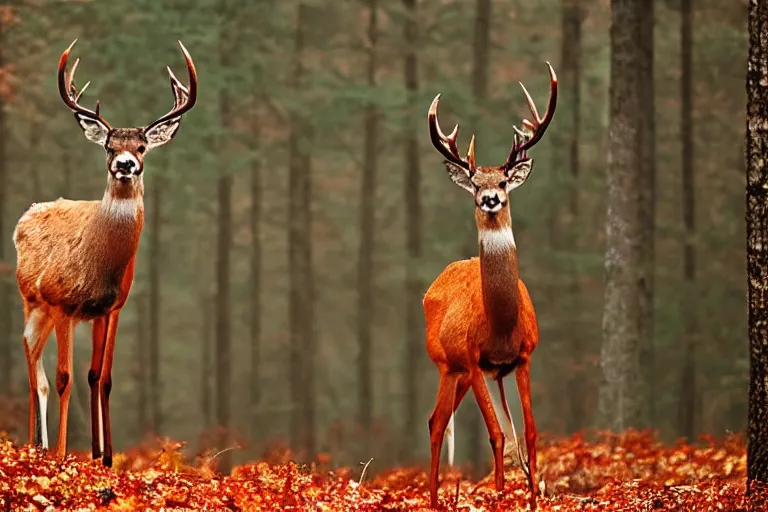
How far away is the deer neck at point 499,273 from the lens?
784 cm

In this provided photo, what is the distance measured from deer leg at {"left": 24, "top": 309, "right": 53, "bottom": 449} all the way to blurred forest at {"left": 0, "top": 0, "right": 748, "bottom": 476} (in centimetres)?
411

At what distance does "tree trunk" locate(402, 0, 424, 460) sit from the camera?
2136 cm

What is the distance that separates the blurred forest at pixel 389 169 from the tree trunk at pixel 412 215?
52 mm

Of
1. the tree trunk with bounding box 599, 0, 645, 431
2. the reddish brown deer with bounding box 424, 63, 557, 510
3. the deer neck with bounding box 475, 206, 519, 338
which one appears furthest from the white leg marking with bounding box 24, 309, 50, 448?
the tree trunk with bounding box 599, 0, 645, 431

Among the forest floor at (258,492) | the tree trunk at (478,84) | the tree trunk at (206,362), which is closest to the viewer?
the forest floor at (258,492)

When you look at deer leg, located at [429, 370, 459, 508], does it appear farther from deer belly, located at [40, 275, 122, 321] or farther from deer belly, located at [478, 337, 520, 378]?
deer belly, located at [40, 275, 122, 321]

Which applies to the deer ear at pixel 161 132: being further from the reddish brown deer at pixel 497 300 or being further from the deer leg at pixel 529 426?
the deer leg at pixel 529 426

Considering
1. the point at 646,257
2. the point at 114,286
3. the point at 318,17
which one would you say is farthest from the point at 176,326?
the point at 114,286

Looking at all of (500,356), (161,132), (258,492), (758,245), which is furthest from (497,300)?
(161,132)

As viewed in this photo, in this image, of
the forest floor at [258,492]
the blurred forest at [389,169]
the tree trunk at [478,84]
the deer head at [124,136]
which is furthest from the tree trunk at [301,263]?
the deer head at [124,136]

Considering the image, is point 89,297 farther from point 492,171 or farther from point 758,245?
point 758,245

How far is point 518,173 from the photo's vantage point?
7.96 meters

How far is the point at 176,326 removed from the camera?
114 ft

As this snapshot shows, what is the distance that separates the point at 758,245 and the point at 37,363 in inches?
224
